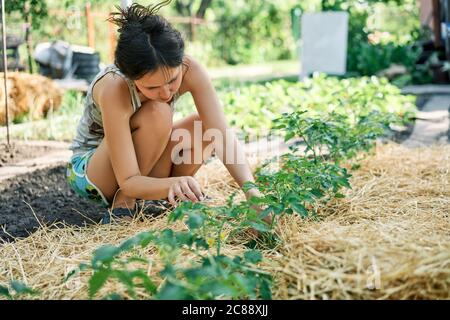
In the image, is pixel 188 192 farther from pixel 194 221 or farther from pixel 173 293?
pixel 173 293

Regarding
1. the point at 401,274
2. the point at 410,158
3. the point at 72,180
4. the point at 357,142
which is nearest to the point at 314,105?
the point at 410,158

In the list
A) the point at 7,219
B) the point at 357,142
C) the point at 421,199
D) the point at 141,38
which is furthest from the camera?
the point at 357,142

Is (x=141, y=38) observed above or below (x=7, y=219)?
above

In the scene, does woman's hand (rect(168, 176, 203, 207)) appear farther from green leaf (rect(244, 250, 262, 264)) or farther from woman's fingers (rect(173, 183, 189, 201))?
green leaf (rect(244, 250, 262, 264))

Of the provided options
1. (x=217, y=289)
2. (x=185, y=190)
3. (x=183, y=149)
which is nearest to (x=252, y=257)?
(x=217, y=289)

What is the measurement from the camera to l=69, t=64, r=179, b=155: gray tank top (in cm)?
233

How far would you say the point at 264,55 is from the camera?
50.8 feet

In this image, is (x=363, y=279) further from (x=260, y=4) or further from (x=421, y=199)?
(x=260, y=4)

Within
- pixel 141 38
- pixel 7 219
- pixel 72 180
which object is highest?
pixel 141 38

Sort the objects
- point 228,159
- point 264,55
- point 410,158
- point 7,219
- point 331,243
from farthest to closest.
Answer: point 264,55 → point 410,158 → point 7,219 → point 228,159 → point 331,243

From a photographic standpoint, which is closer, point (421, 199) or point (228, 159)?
point (228, 159)

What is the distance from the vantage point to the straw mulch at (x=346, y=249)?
150 cm

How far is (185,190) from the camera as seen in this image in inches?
75.9
